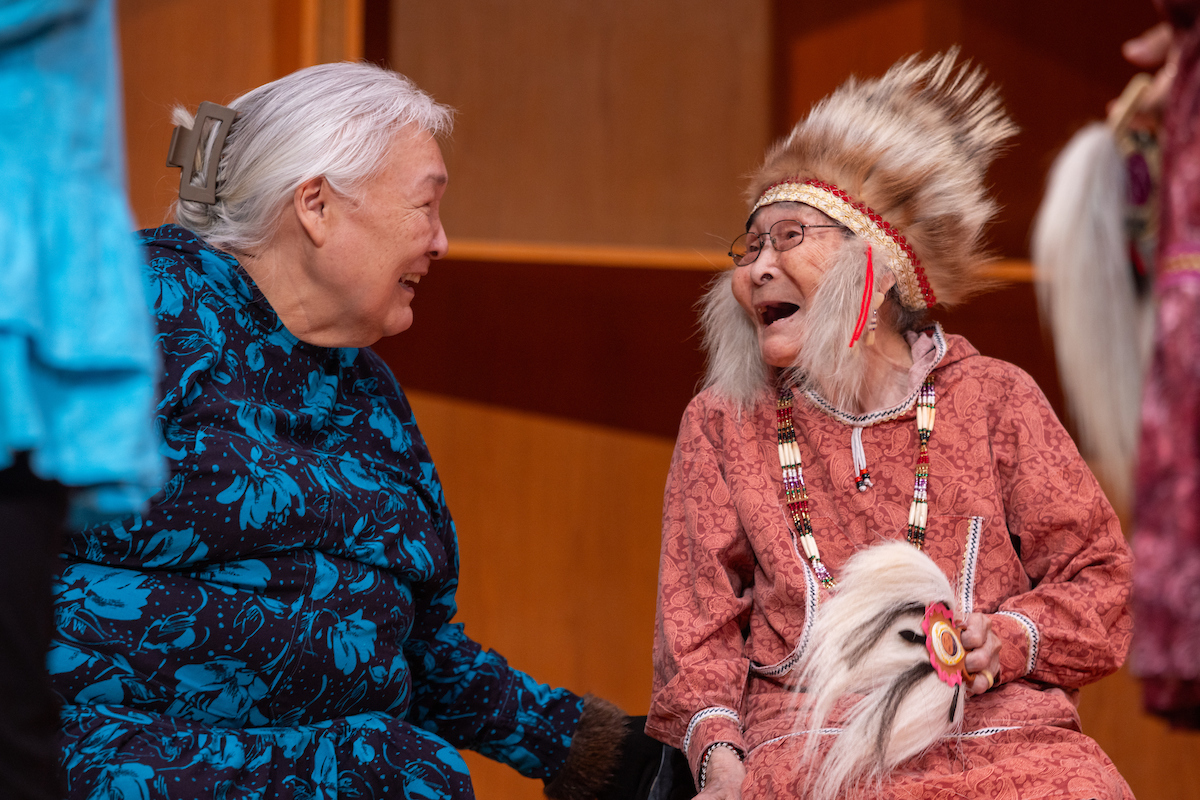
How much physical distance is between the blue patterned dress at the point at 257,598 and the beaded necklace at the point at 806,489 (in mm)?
511

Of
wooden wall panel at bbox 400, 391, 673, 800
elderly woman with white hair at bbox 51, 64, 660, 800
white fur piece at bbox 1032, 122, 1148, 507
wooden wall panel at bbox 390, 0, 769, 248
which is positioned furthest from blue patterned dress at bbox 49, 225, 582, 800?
wooden wall panel at bbox 390, 0, 769, 248

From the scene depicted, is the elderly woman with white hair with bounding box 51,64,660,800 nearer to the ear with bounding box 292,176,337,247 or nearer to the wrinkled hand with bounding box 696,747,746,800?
the ear with bounding box 292,176,337,247

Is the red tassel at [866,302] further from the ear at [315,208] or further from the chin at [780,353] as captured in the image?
the ear at [315,208]

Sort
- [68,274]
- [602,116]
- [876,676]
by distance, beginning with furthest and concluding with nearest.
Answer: [602,116] < [876,676] < [68,274]

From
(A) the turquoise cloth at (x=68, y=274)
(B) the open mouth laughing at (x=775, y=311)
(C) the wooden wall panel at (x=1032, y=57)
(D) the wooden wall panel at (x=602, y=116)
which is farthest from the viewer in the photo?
(D) the wooden wall panel at (x=602, y=116)

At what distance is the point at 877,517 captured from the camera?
5.65 feet

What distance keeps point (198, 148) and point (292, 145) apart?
15 centimetres

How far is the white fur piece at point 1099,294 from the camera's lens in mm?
1050

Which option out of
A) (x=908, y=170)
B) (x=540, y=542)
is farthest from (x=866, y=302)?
(x=540, y=542)

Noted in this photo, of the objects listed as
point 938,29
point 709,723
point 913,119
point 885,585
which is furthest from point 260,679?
point 938,29

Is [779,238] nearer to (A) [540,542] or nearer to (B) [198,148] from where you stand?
(B) [198,148]

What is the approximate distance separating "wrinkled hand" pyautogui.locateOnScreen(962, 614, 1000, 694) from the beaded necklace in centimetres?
15

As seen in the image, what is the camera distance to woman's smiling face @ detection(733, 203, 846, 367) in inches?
68.6

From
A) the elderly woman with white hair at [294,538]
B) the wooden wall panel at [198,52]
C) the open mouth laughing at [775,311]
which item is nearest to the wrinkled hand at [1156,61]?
the open mouth laughing at [775,311]
